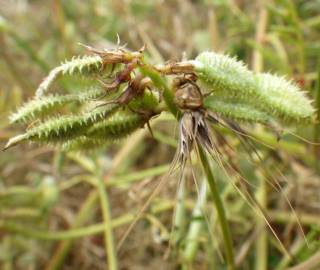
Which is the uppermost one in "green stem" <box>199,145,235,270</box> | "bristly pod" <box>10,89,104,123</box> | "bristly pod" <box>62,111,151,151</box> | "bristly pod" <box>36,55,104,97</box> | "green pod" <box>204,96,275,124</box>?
"bristly pod" <box>36,55,104,97</box>

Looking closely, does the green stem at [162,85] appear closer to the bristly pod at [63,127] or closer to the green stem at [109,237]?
the bristly pod at [63,127]

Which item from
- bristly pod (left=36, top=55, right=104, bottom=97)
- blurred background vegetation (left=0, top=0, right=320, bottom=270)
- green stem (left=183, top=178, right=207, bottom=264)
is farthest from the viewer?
blurred background vegetation (left=0, top=0, right=320, bottom=270)

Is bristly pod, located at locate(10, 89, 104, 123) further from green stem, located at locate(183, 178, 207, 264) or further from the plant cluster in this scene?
green stem, located at locate(183, 178, 207, 264)

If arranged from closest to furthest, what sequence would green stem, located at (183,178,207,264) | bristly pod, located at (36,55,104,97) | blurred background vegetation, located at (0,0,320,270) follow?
1. bristly pod, located at (36,55,104,97)
2. green stem, located at (183,178,207,264)
3. blurred background vegetation, located at (0,0,320,270)

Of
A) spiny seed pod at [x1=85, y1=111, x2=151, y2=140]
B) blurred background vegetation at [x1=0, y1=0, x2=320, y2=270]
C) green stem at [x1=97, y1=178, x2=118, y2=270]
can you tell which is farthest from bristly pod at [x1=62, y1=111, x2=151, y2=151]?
green stem at [x1=97, y1=178, x2=118, y2=270]

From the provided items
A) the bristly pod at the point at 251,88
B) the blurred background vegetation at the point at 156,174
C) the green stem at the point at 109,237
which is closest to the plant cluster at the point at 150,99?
the bristly pod at the point at 251,88

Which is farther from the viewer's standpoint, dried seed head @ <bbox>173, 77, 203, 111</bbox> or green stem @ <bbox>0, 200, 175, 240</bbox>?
green stem @ <bbox>0, 200, 175, 240</bbox>
